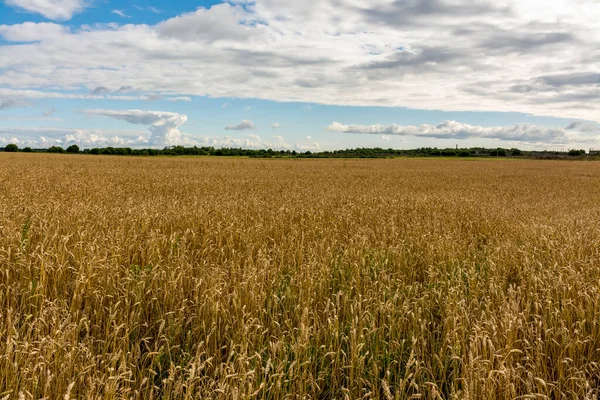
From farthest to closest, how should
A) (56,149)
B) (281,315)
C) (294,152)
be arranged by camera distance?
(294,152)
(56,149)
(281,315)

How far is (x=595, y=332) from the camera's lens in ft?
13.6

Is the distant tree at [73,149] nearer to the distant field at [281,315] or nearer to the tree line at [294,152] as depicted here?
the tree line at [294,152]

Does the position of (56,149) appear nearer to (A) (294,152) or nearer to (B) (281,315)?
(A) (294,152)

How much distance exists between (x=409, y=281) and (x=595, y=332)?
234cm

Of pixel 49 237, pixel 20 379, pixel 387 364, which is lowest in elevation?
pixel 387 364

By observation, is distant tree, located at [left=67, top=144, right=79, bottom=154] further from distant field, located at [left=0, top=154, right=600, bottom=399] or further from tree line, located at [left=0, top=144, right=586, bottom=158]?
distant field, located at [left=0, top=154, right=600, bottom=399]

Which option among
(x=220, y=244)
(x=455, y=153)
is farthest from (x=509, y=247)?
(x=455, y=153)

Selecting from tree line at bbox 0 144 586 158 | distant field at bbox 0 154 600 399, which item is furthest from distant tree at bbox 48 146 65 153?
distant field at bbox 0 154 600 399

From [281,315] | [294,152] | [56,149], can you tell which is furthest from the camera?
[294,152]

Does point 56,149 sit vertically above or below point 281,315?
above

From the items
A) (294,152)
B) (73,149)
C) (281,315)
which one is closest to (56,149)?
(73,149)

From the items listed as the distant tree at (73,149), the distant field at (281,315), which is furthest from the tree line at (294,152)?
the distant field at (281,315)

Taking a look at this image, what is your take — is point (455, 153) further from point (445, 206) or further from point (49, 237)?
point (49, 237)

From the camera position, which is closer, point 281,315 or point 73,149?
point 281,315
